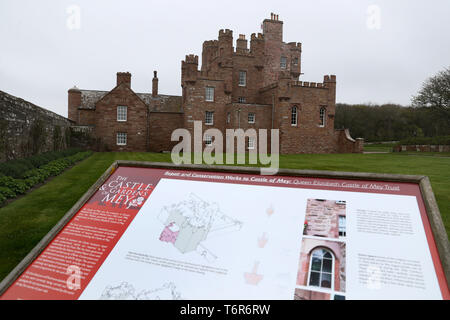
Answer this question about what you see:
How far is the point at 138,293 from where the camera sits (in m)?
3.39

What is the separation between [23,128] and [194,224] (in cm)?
1539

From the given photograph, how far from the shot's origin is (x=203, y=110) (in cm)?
3638

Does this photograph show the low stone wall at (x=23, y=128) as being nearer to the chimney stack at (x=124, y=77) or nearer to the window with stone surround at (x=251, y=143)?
the chimney stack at (x=124, y=77)

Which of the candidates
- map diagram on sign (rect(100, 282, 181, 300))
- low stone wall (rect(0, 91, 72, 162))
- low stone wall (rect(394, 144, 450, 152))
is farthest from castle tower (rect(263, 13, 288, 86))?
map diagram on sign (rect(100, 282, 181, 300))

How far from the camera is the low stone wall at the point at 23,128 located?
13.7 metres

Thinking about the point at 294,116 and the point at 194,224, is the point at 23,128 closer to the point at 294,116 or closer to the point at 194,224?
the point at 194,224

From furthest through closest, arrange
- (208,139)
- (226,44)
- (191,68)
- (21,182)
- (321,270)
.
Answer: (226,44), (208,139), (191,68), (21,182), (321,270)

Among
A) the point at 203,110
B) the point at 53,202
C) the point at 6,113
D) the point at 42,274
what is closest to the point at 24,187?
the point at 53,202

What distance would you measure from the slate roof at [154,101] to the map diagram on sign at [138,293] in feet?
126

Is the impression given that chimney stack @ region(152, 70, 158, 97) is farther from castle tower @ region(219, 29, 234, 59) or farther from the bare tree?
the bare tree

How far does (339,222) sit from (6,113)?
1458cm

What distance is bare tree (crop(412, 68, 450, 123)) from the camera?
134 feet

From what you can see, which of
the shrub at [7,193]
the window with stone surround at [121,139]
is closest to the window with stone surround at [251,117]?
the window with stone surround at [121,139]

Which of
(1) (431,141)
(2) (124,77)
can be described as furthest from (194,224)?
(1) (431,141)
